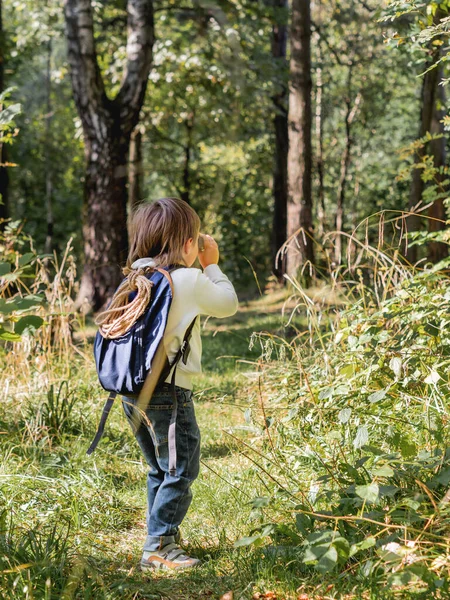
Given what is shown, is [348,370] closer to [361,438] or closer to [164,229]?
[361,438]

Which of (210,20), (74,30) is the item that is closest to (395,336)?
(74,30)

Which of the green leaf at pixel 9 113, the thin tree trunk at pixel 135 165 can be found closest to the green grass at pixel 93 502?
the green leaf at pixel 9 113

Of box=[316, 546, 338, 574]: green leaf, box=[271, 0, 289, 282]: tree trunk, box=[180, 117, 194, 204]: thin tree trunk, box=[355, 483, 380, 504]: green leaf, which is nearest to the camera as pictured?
box=[316, 546, 338, 574]: green leaf

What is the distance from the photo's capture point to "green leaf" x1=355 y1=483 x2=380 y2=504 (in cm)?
233

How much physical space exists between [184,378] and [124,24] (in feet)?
39.4

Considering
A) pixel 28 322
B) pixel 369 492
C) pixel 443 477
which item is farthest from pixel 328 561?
pixel 28 322

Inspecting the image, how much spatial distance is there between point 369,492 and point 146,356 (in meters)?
0.92

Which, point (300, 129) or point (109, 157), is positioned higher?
point (300, 129)

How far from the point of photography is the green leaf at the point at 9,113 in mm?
3576

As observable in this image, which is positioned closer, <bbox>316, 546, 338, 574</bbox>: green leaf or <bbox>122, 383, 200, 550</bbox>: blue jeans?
<bbox>316, 546, 338, 574</bbox>: green leaf

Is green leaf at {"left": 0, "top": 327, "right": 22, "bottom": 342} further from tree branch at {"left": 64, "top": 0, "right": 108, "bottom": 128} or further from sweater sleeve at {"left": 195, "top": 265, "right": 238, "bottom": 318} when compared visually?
tree branch at {"left": 64, "top": 0, "right": 108, "bottom": 128}

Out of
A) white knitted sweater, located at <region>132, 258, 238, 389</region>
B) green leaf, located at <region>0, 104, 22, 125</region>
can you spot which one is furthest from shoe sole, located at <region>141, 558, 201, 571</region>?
green leaf, located at <region>0, 104, 22, 125</region>

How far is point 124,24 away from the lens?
43.6 feet

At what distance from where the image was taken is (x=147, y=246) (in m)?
2.86
